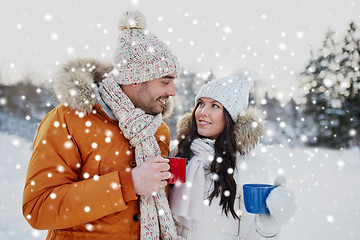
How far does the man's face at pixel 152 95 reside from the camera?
232 cm

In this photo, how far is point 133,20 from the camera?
2.32 metres

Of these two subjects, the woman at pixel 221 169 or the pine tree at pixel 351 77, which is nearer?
the woman at pixel 221 169

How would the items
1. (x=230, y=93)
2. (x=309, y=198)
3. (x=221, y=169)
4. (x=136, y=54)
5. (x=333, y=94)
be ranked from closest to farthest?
(x=136, y=54) < (x=221, y=169) < (x=230, y=93) < (x=309, y=198) < (x=333, y=94)

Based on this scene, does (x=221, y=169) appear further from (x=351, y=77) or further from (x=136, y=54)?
(x=351, y=77)

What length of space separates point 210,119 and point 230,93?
1.04 ft

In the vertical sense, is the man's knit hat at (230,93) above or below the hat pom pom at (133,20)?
below

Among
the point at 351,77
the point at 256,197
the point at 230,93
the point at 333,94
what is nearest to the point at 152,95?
the point at 230,93

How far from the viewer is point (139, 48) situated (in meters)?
2.32

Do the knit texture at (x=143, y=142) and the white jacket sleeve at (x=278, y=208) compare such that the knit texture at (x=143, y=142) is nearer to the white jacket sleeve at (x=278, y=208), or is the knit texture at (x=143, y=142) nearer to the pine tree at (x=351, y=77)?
the white jacket sleeve at (x=278, y=208)

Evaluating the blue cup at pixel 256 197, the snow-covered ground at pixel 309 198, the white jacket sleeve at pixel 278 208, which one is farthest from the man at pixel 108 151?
the snow-covered ground at pixel 309 198

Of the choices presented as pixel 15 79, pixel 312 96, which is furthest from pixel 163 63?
pixel 312 96

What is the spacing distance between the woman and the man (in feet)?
1.13

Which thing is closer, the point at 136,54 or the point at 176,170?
the point at 176,170

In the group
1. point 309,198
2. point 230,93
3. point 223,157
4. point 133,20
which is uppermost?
point 133,20
